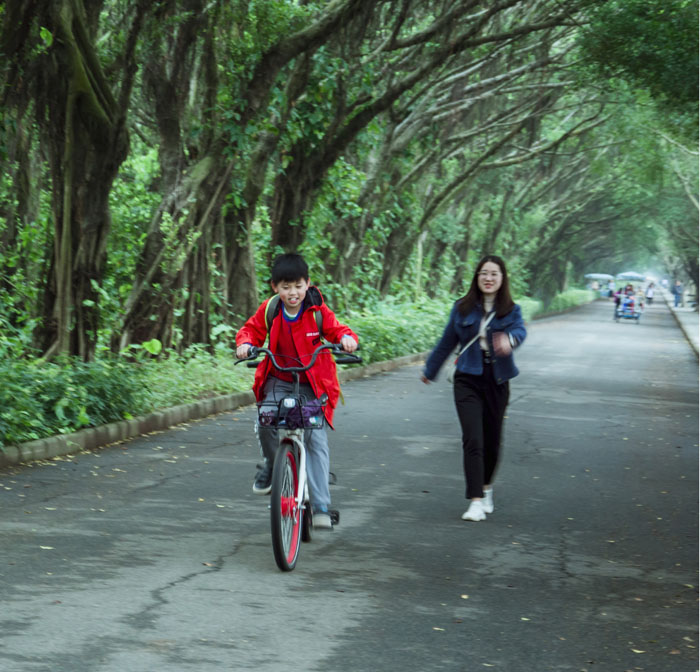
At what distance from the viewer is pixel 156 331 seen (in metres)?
15.2

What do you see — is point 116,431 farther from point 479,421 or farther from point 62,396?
point 479,421

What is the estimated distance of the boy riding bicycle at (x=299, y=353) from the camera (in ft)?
20.7

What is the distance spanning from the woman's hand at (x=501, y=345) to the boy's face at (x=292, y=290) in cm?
161

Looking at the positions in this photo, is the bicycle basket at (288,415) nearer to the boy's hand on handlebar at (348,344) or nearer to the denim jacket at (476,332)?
the boy's hand on handlebar at (348,344)

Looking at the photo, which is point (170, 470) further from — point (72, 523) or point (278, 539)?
point (278, 539)

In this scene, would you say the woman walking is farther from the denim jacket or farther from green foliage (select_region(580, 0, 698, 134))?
green foliage (select_region(580, 0, 698, 134))

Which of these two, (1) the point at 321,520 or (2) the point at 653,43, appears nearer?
(1) the point at 321,520

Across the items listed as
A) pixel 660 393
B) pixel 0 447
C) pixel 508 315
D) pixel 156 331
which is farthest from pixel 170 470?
pixel 660 393

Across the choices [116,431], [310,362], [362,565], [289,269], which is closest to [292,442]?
A: [310,362]

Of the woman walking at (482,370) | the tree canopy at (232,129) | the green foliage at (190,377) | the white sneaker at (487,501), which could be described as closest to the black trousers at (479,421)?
the woman walking at (482,370)

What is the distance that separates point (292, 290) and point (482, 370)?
1.92m

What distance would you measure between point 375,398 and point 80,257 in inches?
212

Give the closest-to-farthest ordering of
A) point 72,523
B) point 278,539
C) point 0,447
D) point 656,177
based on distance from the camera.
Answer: point 278,539 → point 72,523 → point 0,447 → point 656,177

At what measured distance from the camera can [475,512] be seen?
759cm
